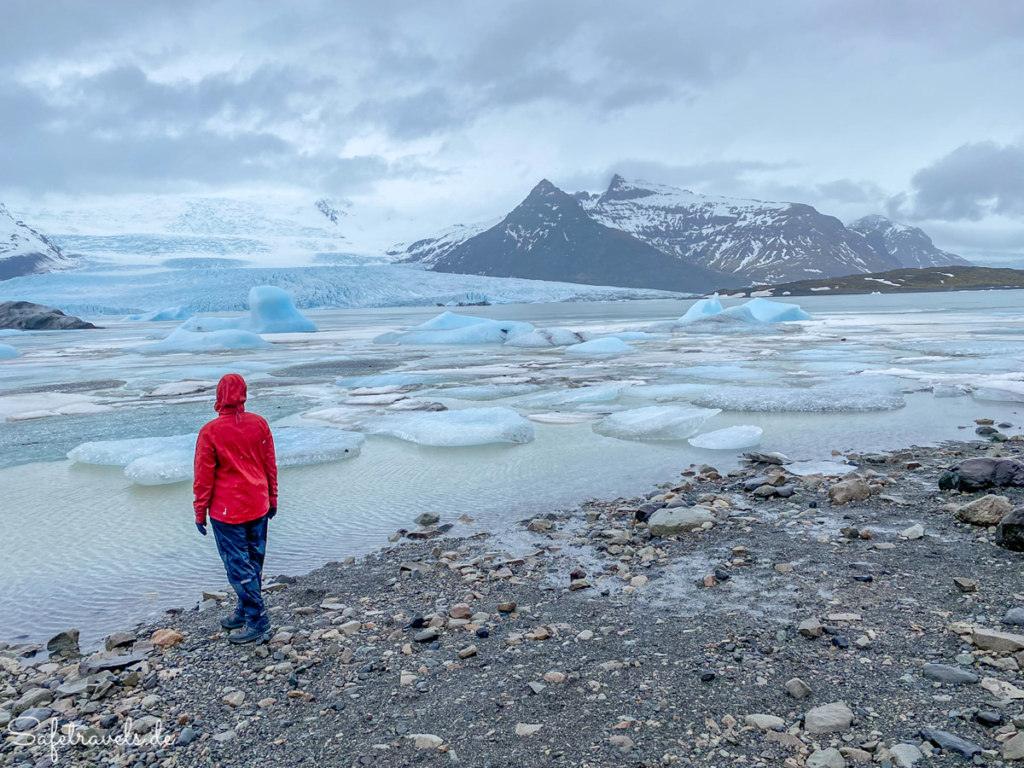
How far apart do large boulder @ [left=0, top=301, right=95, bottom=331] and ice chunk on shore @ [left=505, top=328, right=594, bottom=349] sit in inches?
1491

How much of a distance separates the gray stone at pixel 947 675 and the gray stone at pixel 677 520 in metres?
2.18

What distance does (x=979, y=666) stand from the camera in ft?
9.56

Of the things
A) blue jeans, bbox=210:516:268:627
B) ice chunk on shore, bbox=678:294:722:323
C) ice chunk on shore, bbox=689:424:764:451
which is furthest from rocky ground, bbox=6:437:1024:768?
ice chunk on shore, bbox=678:294:722:323

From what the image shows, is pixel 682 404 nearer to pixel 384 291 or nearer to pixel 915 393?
pixel 915 393

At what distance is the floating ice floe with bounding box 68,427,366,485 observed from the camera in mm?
7320

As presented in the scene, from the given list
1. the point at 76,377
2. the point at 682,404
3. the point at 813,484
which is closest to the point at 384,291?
the point at 76,377

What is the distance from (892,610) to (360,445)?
6.36m

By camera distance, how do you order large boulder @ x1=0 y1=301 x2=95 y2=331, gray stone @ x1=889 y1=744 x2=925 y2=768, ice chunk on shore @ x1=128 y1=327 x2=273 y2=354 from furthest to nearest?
large boulder @ x1=0 y1=301 x2=95 y2=331 < ice chunk on shore @ x1=128 y1=327 x2=273 y2=354 < gray stone @ x1=889 y1=744 x2=925 y2=768

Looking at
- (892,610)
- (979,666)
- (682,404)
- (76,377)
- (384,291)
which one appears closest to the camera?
(979,666)

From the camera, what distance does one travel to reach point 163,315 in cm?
5578

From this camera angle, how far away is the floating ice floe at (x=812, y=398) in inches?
398

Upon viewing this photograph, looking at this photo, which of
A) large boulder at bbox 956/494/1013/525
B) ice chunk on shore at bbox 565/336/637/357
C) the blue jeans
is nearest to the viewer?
the blue jeans

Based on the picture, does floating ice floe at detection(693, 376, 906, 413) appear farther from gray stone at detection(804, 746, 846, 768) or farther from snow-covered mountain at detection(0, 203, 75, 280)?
snow-covered mountain at detection(0, 203, 75, 280)

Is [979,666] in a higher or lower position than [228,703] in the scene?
higher
